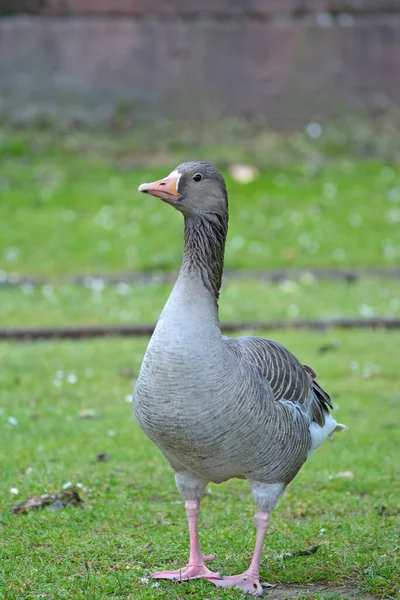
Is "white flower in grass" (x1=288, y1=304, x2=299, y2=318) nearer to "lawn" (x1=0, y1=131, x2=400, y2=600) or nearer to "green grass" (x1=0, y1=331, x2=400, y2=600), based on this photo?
"lawn" (x1=0, y1=131, x2=400, y2=600)

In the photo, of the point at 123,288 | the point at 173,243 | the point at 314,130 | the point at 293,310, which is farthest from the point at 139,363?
the point at 314,130

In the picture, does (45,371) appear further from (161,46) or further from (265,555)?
(161,46)

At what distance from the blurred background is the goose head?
1.79m

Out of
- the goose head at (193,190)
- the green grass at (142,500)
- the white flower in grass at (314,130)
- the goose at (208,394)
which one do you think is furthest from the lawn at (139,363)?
the goose head at (193,190)

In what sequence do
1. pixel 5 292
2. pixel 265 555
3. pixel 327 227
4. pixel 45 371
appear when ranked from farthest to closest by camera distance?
pixel 327 227 < pixel 5 292 < pixel 45 371 < pixel 265 555

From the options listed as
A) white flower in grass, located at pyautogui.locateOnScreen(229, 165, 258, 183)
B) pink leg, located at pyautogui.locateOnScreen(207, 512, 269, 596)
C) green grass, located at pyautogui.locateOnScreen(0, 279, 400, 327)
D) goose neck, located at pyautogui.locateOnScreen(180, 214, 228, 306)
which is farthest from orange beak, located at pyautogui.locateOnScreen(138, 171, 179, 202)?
white flower in grass, located at pyautogui.locateOnScreen(229, 165, 258, 183)

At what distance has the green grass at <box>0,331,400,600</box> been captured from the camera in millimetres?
4965

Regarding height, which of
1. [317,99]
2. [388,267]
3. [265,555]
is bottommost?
[265,555]

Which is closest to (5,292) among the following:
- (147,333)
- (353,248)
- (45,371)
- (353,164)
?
(147,333)

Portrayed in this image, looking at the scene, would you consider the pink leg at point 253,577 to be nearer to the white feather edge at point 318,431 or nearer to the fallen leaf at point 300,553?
the fallen leaf at point 300,553

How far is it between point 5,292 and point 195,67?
→ 744 cm

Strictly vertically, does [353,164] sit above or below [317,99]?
below

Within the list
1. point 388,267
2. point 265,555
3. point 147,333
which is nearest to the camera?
point 265,555

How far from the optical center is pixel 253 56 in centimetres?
1850
